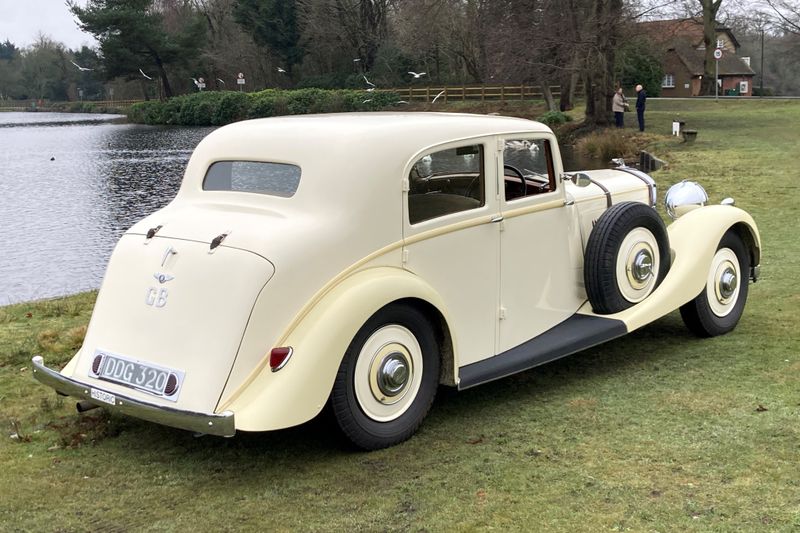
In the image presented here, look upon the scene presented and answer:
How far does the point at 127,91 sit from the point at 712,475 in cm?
9666

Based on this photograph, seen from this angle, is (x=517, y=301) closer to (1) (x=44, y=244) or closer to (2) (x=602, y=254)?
(2) (x=602, y=254)

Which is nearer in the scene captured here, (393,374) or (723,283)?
(393,374)

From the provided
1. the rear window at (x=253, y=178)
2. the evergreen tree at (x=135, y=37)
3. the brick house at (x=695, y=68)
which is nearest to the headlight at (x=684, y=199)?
the rear window at (x=253, y=178)

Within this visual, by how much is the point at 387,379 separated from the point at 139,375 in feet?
4.25

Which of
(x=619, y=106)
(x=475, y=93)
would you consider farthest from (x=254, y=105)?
(x=619, y=106)

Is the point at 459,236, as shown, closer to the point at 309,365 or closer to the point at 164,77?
the point at 309,365

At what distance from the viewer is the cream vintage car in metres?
3.88

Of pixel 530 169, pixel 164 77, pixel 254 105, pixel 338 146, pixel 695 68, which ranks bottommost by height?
pixel 530 169

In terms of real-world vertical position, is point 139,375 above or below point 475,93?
below

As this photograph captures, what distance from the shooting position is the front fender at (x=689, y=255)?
564cm

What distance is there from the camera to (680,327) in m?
6.60

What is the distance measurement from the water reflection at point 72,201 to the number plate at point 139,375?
7.58m

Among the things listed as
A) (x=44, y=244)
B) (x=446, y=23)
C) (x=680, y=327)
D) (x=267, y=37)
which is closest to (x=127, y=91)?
(x=267, y=37)

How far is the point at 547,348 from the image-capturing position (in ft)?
16.7
